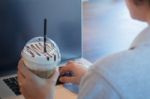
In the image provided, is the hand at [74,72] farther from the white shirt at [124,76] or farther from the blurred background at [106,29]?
the white shirt at [124,76]

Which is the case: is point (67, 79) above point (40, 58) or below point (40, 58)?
below

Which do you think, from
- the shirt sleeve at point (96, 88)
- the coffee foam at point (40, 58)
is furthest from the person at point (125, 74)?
the coffee foam at point (40, 58)

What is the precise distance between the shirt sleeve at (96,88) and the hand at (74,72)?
0.49m

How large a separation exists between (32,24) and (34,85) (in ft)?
1.33

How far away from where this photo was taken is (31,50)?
99 cm

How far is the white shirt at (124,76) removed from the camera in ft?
2.15

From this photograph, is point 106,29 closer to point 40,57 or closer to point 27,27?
point 27,27

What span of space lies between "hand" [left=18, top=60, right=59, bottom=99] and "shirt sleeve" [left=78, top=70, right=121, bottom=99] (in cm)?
29

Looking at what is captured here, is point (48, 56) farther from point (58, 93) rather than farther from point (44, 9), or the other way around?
point (44, 9)

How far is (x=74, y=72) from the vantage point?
124cm

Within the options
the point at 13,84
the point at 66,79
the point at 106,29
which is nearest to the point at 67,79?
the point at 66,79

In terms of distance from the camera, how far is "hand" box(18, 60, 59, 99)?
38.5 inches

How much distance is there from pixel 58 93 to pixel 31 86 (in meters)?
0.23

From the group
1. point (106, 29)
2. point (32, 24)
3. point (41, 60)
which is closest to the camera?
point (41, 60)
